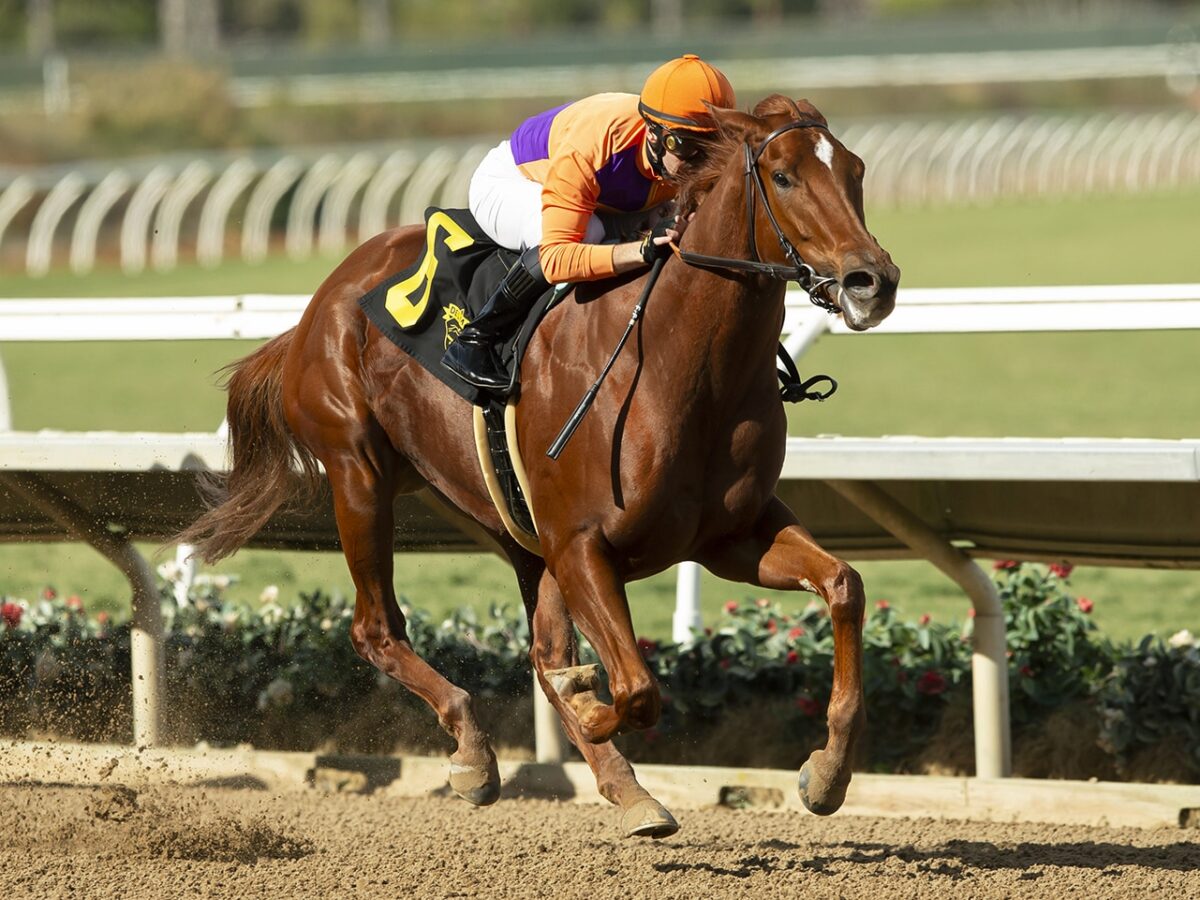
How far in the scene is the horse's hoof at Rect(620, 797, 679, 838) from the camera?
3.50 meters

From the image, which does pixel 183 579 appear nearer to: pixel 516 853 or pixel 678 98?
pixel 516 853

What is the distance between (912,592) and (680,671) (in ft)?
6.96

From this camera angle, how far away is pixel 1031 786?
4367 millimetres

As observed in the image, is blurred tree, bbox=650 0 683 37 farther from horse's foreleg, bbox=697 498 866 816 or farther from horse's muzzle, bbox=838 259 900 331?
horse's muzzle, bbox=838 259 900 331

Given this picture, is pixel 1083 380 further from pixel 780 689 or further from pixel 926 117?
pixel 926 117

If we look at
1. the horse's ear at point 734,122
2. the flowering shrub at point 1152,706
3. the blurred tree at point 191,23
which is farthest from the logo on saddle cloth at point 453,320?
the blurred tree at point 191,23

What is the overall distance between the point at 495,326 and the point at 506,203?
311mm

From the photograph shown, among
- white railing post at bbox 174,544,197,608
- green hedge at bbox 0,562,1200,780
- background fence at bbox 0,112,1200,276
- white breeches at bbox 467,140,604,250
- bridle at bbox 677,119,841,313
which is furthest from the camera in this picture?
background fence at bbox 0,112,1200,276

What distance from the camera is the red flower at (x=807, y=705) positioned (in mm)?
4930

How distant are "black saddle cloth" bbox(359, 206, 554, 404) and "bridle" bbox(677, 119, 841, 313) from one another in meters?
0.77

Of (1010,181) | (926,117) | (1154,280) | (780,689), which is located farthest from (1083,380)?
(926,117)

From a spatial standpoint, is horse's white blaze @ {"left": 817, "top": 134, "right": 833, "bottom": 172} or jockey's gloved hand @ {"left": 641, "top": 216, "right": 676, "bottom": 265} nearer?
horse's white blaze @ {"left": 817, "top": 134, "right": 833, "bottom": 172}

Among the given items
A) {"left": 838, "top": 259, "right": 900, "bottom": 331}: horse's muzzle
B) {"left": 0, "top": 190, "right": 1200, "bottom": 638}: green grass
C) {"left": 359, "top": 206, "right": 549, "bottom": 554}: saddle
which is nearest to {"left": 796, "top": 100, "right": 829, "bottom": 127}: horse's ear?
{"left": 838, "top": 259, "right": 900, "bottom": 331}: horse's muzzle

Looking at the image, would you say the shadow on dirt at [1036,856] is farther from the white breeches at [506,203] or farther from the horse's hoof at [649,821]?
the white breeches at [506,203]
